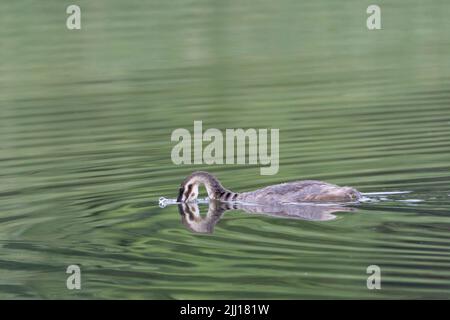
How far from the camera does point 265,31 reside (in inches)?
1019

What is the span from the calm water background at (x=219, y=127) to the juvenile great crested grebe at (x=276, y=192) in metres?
0.33

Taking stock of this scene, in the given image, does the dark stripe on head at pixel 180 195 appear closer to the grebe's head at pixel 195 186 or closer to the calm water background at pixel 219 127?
the grebe's head at pixel 195 186

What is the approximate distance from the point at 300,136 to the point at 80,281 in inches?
251

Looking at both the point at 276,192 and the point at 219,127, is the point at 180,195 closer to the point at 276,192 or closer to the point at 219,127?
the point at 276,192

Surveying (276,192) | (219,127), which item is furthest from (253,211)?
(219,127)

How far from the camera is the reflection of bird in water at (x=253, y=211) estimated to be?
39.2 feet

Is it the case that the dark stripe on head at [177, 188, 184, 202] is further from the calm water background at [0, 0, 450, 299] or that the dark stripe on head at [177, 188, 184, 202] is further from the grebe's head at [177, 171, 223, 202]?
the calm water background at [0, 0, 450, 299]

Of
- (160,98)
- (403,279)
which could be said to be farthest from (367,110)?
(403,279)

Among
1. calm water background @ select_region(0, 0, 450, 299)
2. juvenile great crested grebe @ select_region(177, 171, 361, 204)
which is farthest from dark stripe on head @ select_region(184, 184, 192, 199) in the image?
calm water background @ select_region(0, 0, 450, 299)

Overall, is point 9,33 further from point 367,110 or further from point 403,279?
point 403,279

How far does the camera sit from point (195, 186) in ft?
43.4

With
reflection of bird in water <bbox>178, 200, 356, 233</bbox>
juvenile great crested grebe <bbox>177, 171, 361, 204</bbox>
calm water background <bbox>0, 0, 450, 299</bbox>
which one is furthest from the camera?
juvenile great crested grebe <bbox>177, 171, 361, 204</bbox>

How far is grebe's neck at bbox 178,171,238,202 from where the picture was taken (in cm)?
1312

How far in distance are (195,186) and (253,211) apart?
991mm
